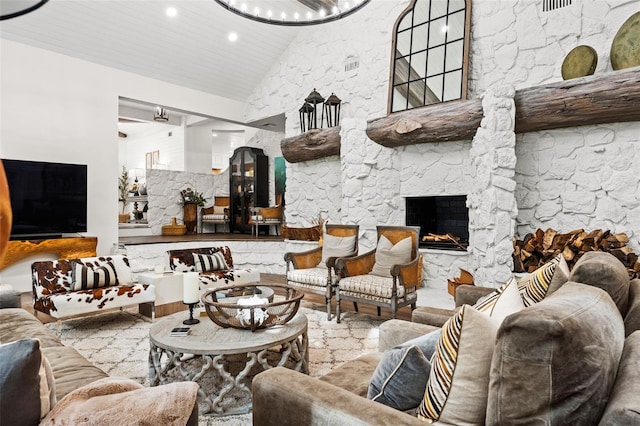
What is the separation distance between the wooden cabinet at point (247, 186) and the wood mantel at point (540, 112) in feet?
14.0

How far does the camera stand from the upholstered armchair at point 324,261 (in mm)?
3918

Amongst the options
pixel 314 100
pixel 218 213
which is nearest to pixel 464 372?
pixel 314 100

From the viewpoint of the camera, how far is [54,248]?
5176 millimetres

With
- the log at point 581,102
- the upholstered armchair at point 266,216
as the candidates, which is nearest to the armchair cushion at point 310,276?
the log at point 581,102

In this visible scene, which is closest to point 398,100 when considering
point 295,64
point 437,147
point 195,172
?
point 437,147

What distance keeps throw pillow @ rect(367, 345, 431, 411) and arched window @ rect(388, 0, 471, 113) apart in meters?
4.29

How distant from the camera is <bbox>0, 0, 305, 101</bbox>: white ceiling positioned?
205 inches

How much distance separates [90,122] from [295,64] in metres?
3.45

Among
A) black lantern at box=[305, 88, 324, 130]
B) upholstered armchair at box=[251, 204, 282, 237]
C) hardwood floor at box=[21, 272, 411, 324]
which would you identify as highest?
black lantern at box=[305, 88, 324, 130]

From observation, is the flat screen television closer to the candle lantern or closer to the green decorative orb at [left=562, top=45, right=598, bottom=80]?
the candle lantern

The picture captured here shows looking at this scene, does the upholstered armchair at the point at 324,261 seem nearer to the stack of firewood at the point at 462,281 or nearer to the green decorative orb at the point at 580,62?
the stack of firewood at the point at 462,281

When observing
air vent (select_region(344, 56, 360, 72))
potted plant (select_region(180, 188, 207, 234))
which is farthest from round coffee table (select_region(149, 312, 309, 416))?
potted plant (select_region(180, 188, 207, 234))

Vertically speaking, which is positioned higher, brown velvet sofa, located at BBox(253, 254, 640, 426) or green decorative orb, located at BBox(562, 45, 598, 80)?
green decorative orb, located at BBox(562, 45, 598, 80)

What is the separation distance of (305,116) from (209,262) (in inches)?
135
